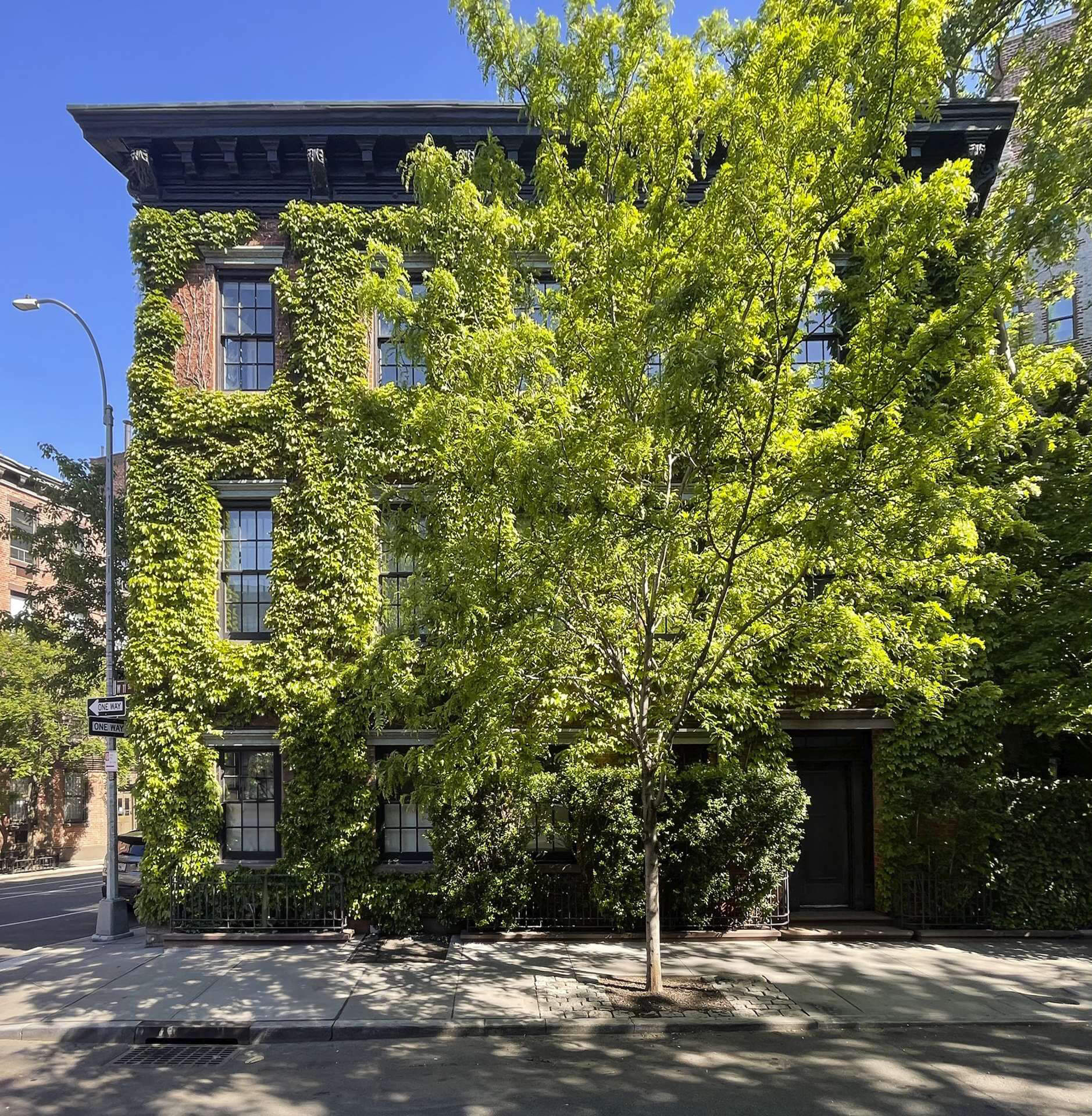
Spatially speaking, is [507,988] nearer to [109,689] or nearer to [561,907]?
[561,907]

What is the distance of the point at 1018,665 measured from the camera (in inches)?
442

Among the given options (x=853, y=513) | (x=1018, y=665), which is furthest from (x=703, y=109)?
(x=1018, y=665)

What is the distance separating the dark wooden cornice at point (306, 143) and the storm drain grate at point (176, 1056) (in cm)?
1191

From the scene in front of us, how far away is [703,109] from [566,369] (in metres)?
2.87

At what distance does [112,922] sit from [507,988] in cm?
686

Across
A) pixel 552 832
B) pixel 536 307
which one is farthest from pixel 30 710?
pixel 536 307

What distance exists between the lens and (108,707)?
480 inches

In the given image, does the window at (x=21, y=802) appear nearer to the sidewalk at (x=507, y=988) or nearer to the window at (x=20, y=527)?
the window at (x=20, y=527)

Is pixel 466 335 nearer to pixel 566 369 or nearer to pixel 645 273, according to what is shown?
pixel 566 369

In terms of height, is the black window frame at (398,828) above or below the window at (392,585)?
below

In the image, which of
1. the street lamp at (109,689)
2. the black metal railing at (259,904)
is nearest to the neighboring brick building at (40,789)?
the street lamp at (109,689)

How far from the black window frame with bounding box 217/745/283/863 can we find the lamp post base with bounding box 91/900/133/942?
5.84ft

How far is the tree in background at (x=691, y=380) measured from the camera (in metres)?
6.86

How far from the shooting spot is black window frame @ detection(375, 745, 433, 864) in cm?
1216
